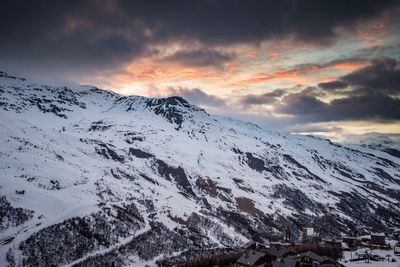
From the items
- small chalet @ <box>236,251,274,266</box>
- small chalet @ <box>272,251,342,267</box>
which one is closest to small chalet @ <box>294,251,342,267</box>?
small chalet @ <box>272,251,342,267</box>

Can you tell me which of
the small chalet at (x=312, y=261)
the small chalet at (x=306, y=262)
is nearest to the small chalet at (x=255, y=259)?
the small chalet at (x=306, y=262)

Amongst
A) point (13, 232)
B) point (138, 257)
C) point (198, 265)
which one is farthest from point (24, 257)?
point (198, 265)

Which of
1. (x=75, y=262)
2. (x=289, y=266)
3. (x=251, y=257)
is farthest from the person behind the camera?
(x=75, y=262)

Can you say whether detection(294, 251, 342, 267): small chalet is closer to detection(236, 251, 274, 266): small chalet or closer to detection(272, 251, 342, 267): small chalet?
detection(272, 251, 342, 267): small chalet

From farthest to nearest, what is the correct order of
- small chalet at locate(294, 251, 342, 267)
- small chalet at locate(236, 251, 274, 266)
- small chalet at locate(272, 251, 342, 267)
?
small chalet at locate(236, 251, 274, 266) → small chalet at locate(294, 251, 342, 267) → small chalet at locate(272, 251, 342, 267)

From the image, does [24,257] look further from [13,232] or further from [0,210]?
[0,210]

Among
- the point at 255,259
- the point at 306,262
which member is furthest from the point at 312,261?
the point at 255,259

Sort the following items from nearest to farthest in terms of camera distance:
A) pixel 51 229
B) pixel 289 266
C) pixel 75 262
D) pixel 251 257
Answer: pixel 289 266 → pixel 251 257 → pixel 75 262 → pixel 51 229

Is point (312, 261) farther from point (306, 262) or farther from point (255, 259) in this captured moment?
point (255, 259)

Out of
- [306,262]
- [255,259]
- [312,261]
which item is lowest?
[255,259]

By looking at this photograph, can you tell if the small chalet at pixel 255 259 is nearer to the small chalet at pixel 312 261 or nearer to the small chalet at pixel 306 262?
the small chalet at pixel 306 262

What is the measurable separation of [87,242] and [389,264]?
443 feet

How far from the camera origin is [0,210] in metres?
200

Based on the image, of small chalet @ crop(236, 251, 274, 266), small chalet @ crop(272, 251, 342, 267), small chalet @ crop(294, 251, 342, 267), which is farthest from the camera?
small chalet @ crop(236, 251, 274, 266)
